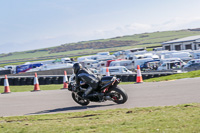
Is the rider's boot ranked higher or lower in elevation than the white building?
lower

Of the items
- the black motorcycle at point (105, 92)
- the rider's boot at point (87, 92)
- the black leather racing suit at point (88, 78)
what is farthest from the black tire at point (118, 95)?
the rider's boot at point (87, 92)

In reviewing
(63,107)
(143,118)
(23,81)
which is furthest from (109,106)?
(23,81)

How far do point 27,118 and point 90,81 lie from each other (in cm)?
283

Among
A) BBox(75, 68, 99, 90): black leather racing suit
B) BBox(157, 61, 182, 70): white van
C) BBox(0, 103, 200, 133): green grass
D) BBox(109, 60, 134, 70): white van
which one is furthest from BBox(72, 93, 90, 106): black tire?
BBox(109, 60, 134, 70): white van

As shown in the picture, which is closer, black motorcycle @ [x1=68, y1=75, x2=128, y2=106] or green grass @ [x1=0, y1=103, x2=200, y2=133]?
green grass @ [x1=0, y1=103, x2=200, y2=133]

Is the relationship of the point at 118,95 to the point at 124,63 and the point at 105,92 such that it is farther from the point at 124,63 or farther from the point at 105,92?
the point at 124,63

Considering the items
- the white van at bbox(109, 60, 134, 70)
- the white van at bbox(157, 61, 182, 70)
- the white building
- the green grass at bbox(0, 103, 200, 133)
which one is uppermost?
the white building

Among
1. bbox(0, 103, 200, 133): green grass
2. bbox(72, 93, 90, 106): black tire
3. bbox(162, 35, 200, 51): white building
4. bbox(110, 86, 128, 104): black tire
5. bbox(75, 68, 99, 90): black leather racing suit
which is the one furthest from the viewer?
bbox(162, 35, 200, 51): white building

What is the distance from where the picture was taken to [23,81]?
83.6 feet

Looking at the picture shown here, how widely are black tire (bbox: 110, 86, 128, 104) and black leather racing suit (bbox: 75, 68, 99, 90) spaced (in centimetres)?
61

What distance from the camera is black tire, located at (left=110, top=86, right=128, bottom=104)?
11031 mm

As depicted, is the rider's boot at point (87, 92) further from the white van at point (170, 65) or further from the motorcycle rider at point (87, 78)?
the white van at point (170, 65)

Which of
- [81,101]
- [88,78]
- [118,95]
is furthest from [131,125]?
[81,101]

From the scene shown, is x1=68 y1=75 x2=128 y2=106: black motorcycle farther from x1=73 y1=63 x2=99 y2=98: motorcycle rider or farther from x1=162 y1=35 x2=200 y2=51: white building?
x1=162 y1=35 x2=200 y2=51: white building
